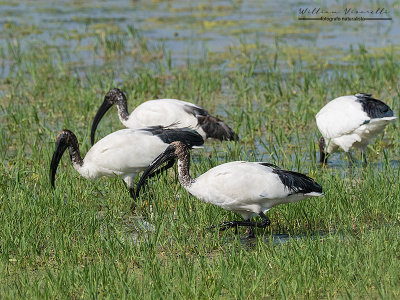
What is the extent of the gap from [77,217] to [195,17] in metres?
12.3

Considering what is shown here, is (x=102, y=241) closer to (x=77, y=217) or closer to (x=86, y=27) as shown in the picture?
(x=77, y=217)

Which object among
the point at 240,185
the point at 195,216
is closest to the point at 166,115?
the point at 195,216

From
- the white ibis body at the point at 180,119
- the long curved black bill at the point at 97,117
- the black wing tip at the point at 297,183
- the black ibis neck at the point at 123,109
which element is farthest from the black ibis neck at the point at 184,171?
the black ibis neck at the point at 123,109

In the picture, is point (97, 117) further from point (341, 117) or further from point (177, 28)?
point (177, 28)

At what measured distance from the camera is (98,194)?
7.07 metres

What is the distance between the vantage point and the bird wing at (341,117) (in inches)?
311

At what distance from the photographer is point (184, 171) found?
20.1 feet

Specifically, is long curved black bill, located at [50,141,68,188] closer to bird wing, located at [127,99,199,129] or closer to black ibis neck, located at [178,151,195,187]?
black ibis neck, located at [178,151,195,187]

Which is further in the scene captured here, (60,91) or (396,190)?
(60,91)

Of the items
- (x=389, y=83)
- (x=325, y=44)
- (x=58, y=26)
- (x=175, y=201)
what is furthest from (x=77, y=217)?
(x=58, y=26)

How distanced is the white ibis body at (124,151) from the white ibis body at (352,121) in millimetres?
1482

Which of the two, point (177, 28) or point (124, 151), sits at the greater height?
point (177, 28)

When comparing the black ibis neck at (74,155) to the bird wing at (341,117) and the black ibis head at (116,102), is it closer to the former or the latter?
the black ibis head at (116,102)

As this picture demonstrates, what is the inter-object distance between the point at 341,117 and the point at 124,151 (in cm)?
223
